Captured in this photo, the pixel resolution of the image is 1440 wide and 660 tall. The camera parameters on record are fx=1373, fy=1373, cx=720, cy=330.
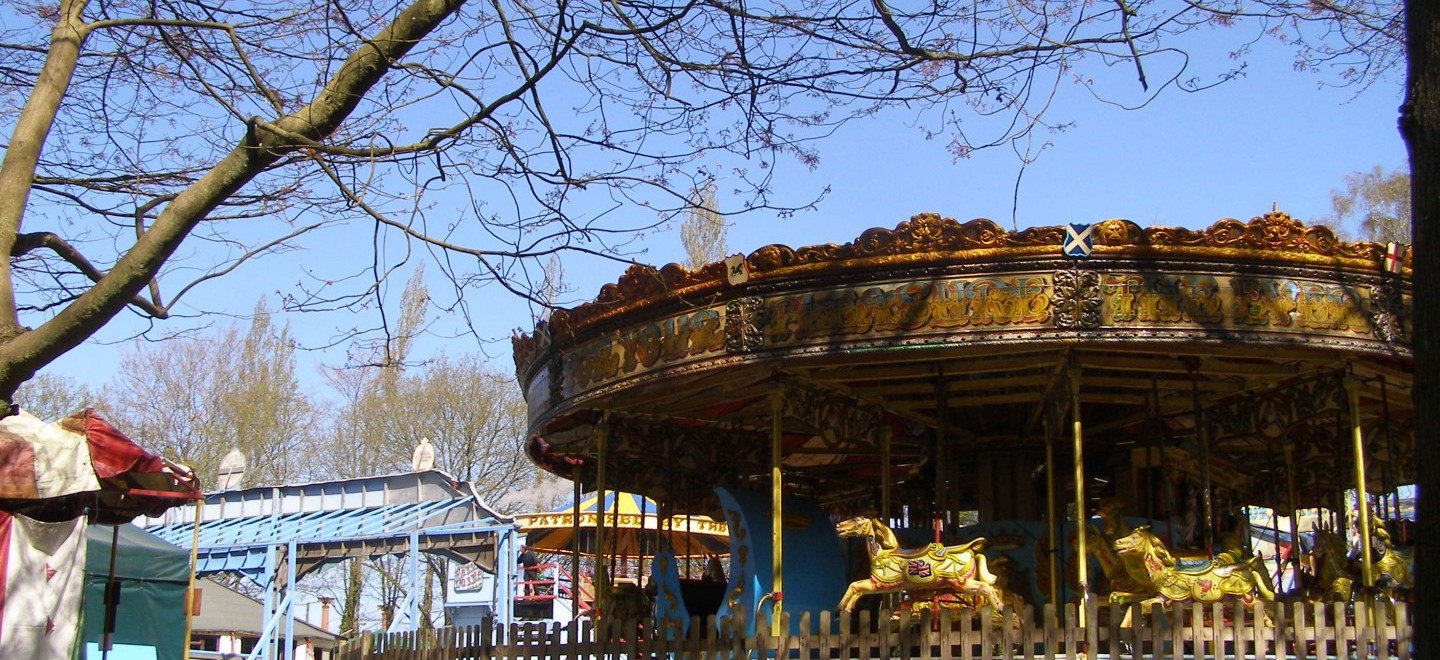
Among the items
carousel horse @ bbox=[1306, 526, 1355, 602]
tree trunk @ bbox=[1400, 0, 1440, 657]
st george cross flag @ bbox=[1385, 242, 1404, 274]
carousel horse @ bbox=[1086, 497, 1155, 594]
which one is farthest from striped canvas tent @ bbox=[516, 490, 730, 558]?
tree trunk @ bbox=[1400, 0, 1440, 657]

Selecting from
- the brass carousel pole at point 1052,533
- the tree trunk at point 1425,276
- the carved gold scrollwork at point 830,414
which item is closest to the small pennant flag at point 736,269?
the carved gold scrollwork at point 830,414

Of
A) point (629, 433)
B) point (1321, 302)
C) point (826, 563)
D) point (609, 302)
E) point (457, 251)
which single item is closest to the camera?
point (457, 251)

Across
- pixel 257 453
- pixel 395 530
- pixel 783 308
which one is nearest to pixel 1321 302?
pixel 783 308

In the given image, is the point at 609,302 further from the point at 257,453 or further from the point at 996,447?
the point at 257,453

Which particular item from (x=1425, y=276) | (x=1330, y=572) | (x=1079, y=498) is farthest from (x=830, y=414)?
(x=1425, y=276)

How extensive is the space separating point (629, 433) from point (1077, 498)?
5.42 m

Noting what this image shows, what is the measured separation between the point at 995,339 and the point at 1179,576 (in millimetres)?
2363

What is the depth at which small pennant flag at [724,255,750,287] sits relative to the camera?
11.1 meters

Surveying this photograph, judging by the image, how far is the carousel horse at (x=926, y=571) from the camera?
1081cm

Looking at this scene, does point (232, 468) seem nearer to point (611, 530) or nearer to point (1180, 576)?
point (611, 530)

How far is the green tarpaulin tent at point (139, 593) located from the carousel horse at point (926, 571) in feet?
30.1

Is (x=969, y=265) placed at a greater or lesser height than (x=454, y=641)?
greater

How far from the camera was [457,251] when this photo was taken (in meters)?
7.77

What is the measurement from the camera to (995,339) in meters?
10.5
